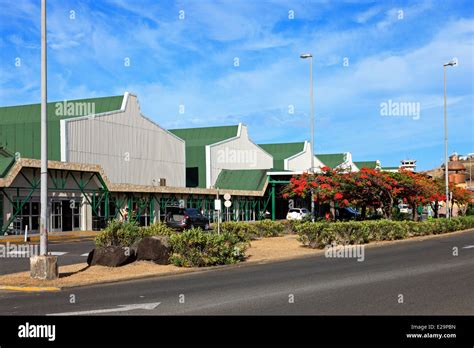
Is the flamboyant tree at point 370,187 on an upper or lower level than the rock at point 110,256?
upper

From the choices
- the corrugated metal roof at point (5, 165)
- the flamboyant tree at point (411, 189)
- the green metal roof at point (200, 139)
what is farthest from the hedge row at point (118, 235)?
the green metal roof at point (200, 139)

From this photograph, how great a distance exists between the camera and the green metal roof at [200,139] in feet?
199

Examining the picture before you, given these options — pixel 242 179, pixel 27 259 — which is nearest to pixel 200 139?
pixel 242 179

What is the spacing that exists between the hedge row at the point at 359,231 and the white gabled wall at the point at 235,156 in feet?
95.4

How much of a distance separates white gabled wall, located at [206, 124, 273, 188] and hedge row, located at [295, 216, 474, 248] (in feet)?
95.4

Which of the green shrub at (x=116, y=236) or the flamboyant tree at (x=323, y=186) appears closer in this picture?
the green shrub at (x=116, y=236)

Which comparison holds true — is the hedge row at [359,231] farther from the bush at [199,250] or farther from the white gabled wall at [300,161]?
the white gabled wall at [300,161]

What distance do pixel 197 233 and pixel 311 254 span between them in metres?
5.94

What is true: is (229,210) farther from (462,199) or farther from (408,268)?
(408,268)

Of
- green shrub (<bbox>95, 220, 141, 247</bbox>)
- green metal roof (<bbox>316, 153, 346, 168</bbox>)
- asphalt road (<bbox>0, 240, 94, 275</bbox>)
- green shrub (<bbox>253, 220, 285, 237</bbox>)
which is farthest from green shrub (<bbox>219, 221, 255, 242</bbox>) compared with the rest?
green metal roof (<bbox>316, 153, 346, 168</bbox>)

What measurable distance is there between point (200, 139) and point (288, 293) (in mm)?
55675

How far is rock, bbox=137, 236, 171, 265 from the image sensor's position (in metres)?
18.0

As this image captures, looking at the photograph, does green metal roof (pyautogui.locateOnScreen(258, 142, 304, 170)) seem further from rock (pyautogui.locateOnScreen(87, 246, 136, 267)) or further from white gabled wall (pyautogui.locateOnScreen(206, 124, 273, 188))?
rock (pyautogui.locateOnScreen(87, 246, 136, 267))

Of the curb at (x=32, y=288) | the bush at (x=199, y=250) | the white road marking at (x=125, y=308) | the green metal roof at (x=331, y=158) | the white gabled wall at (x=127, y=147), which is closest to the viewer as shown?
the white road marking at (x=125, y=308)
